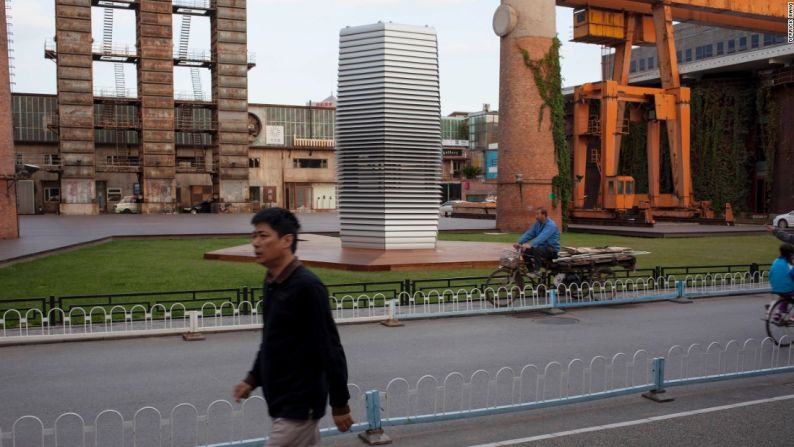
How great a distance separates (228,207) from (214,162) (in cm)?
390

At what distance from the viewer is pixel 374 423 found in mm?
5836

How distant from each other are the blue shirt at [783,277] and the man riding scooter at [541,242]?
3785 millimetres

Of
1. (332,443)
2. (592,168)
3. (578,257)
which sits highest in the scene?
(592,168)

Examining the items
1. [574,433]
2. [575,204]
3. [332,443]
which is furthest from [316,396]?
[575,204]

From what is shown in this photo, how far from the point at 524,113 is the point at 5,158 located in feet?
66.3

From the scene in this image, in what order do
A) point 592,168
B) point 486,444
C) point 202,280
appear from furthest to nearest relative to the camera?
point 592,168, point 202,280, point 486,444

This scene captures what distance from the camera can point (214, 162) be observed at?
56406 mm

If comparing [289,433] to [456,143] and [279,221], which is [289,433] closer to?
[279,221]

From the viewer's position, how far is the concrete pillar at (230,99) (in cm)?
5519

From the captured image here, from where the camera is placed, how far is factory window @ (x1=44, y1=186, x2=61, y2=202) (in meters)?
53.2

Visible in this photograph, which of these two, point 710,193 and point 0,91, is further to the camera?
point 710,193

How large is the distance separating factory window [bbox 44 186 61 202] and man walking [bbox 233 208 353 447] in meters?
55.3

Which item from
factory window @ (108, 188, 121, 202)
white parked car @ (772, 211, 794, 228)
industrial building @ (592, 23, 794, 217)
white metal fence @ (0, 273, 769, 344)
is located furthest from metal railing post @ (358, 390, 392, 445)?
factory window @ (108, 188, 121, 202)

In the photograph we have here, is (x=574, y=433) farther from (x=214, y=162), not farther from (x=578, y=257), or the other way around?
(x=214, y=162)
